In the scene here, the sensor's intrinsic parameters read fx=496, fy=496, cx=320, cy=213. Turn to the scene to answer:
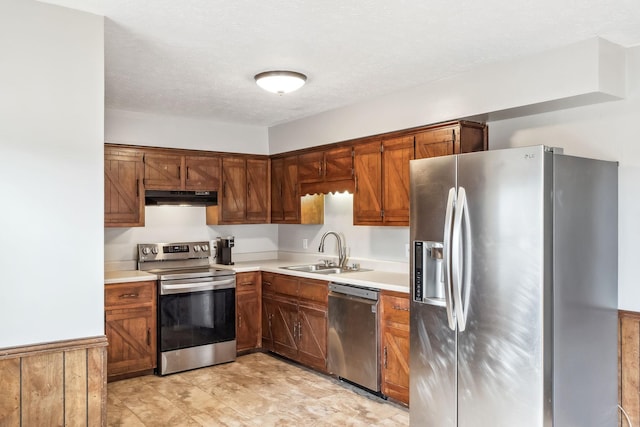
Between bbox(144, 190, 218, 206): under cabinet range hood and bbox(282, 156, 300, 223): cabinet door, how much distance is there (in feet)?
2.55

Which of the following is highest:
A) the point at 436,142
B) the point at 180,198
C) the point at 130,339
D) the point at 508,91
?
the point at 508,91

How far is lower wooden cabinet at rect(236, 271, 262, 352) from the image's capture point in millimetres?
5207

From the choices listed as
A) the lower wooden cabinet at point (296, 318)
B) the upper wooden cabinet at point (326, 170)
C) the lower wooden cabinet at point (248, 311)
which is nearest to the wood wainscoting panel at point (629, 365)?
the lower wooden cabinet at point (296, 318)

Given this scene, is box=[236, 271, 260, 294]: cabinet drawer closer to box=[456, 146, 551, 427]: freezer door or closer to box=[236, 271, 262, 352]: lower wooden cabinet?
box=[236, 271, 262, 352]: lower wooden cabinet

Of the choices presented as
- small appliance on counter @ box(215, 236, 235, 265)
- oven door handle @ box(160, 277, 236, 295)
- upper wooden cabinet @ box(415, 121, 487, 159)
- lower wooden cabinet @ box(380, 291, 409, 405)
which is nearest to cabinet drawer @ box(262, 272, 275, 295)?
oven door handle @ box(160, 277, 236, 295)

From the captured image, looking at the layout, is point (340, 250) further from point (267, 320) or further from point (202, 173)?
point (202, 173)

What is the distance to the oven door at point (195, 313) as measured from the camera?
4676 millimetres

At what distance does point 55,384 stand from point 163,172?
3031 millimetres

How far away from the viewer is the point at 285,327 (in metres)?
5.01

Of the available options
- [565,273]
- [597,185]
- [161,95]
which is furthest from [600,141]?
[161,95]

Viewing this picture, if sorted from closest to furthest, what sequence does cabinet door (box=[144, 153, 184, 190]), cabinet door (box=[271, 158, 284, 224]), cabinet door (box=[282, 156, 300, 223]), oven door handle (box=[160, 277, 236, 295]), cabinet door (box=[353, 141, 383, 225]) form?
cabinet door (box=[353, 141, 383, 225])
oven door handle (box=[160, 277, 236, 295])
cabinet door (box=[144, 153, 184, 190])
cabinet door (box=[282, 156, 300, 223])
cabinet door (box=[271, 158, 284, 224])

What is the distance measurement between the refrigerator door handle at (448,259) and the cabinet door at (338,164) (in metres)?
1.74

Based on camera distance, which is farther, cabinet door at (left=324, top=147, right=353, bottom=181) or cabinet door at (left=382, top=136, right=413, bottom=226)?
cabinet door at (left=324, top=147, right=353, bottom=181)

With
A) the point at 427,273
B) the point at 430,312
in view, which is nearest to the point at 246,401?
the point at 430,312
